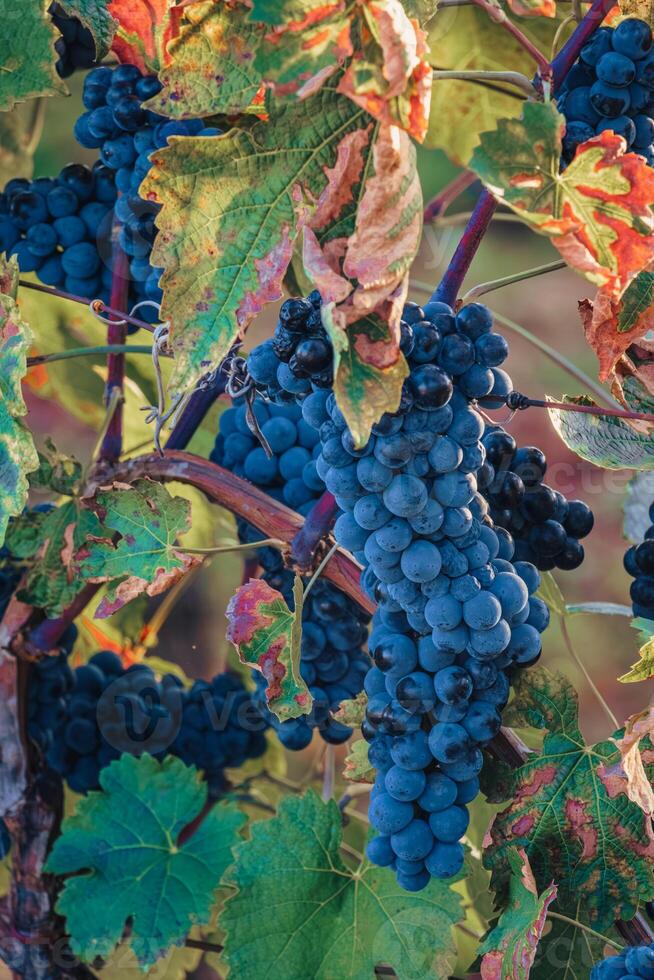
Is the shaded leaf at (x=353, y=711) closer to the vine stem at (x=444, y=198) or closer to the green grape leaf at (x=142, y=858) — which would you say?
the green grape leaf at (x=142, y=858)

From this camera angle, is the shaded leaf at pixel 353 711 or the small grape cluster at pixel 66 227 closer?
the shaded leaf at pixel 353 711

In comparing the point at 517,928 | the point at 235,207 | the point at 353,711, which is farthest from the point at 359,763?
the point at 235,207

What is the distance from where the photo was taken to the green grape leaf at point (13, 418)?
2.23 feet

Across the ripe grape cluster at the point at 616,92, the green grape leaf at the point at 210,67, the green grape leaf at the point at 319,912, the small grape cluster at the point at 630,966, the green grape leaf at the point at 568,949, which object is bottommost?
the green grape leaf at the point at 319,912

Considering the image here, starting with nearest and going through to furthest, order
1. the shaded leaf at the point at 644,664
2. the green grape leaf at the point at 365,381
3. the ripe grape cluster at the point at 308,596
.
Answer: the green grape leaf at the point at 365,381 < the shaded leaf at the point at 644,664 < the ripe grape cluster at the point at 308,596

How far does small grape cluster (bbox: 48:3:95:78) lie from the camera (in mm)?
872

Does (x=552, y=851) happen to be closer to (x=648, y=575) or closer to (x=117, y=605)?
(x=648, y=575)

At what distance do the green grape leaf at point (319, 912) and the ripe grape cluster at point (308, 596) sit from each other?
0.07 m

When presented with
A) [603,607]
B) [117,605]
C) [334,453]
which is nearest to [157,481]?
[117,605]

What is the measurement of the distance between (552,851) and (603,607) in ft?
0.78

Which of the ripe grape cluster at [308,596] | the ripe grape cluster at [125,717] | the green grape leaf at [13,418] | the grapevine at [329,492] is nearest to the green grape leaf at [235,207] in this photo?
the grapevine at [329,492]

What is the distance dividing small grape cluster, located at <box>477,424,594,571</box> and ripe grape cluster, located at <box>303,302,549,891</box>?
0.05 metres

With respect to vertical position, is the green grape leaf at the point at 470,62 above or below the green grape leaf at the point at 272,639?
above

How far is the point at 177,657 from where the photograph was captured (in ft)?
5.88
